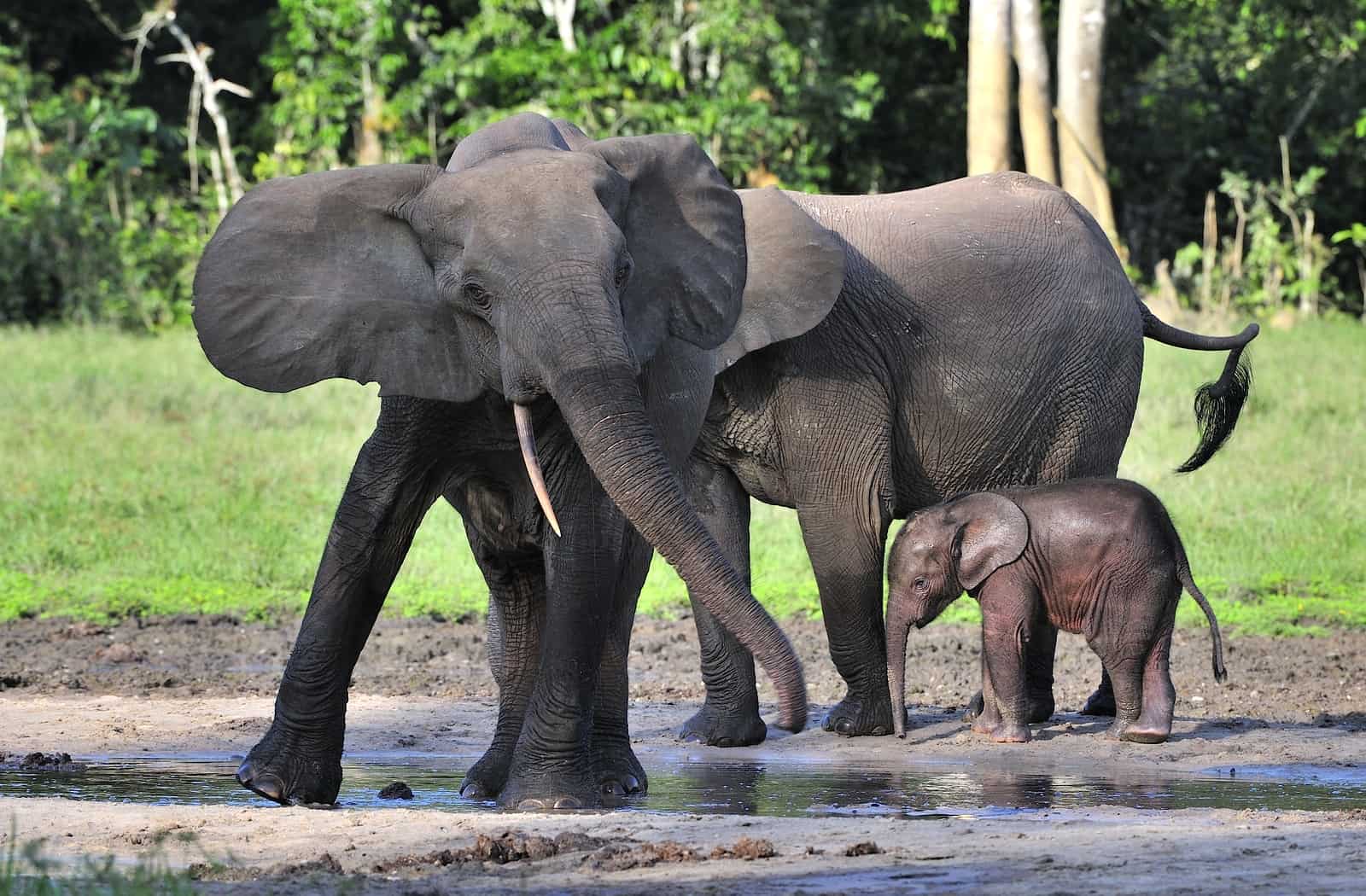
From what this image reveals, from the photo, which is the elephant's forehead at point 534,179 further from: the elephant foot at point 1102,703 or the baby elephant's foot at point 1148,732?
the elephant foot at point 1102,703

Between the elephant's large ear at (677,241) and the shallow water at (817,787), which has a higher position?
the elephant's large ear at (677,241)

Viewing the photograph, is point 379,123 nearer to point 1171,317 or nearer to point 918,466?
point 1171,317

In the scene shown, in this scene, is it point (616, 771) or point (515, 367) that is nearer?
point (515, 367)

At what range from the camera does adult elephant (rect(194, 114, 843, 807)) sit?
219 inches

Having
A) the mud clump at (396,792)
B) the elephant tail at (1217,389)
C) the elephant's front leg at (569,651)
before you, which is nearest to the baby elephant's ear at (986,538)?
the elephant tail at (1217,389)

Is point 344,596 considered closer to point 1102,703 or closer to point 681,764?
point 681,764

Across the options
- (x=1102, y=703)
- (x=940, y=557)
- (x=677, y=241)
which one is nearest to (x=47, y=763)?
(x=677, y=241)

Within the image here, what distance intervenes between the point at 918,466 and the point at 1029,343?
66cm

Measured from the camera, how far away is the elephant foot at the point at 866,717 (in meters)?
8.24

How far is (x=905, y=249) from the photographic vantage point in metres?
8.41

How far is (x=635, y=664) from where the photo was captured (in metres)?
10.1

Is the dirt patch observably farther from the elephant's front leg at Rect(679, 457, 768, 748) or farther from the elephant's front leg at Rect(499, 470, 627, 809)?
the elephant's front leg at Rect(499, 470, 627, 809)

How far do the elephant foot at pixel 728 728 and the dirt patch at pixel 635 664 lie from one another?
952 mm

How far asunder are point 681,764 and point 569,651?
1.47 m
